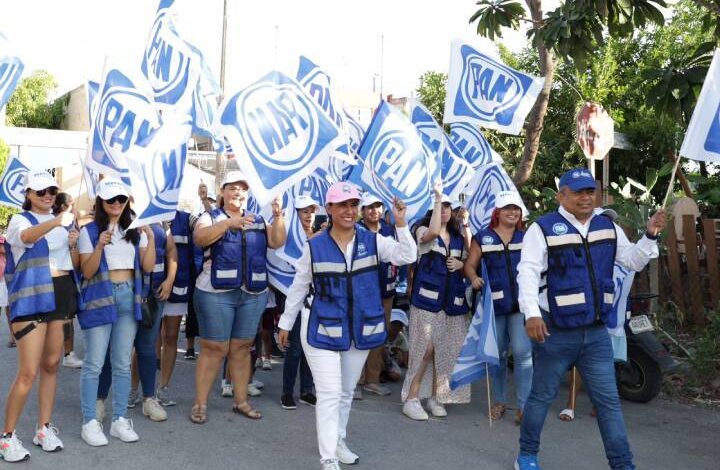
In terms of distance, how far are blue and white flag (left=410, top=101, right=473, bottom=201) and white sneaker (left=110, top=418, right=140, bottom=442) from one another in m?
3.34

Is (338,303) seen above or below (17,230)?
below

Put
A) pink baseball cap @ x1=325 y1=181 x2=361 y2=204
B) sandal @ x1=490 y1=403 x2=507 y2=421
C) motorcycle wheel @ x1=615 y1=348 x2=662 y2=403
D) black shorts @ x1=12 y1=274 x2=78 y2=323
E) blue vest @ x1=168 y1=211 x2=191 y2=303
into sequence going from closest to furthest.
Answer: pink baseball cap @ x1=325 y1=181 x2=361 y2=204, black shorts @ x1=12 y1=274 x2=78 y2=323, sandal @ x1=490 y1=403 x2=507 y2=421, blue vest @ x1=168 y1=211 x2=191 y2=303, motorcycle wheel @ x1=615 y1=348 x2=662 y2=403

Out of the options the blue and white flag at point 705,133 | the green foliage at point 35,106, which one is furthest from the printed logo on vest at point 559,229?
the green foliage at point 35,106

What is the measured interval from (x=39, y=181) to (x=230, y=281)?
60.9 inches

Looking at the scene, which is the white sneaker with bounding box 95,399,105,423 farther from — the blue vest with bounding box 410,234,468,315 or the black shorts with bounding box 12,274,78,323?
the blue vest with bounding box 410,234,468,315

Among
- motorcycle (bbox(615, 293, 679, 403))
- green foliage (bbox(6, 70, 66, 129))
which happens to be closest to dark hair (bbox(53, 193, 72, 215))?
motorcycle (bbox(615, 293, 679, 403))

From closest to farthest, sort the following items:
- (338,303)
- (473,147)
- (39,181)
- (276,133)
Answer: (338,303) < (39,181) < (276,133) < (473,147)

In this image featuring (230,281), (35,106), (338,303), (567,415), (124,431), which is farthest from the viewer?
(35,106)

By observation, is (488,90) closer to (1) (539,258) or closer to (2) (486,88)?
(2) (486,88)

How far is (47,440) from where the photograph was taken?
5.24 m

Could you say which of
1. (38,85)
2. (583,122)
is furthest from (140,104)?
(38,85)

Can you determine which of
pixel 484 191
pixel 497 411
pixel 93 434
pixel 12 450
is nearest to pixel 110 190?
pixel 93 434

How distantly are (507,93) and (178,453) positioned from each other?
4691 millimetres

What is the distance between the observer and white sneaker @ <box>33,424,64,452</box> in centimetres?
523
